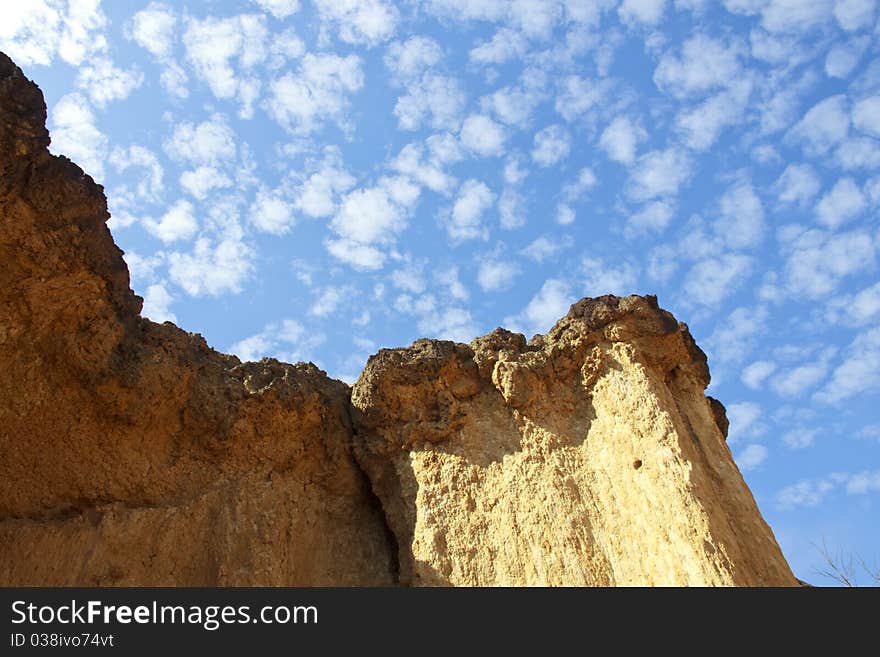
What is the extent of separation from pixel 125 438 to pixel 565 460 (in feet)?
23.3

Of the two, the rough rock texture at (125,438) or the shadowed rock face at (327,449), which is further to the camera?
the shadowed rock face at (327,449)

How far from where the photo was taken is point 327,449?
46.1 ft

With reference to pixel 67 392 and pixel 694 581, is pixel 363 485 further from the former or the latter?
pixel 694 581

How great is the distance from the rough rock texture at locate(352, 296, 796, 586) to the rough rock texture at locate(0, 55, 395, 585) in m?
1.19

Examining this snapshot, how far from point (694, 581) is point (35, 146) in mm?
10493

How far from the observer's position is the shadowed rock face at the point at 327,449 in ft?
36.3

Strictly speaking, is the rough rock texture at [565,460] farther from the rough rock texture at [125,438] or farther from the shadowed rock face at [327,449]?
the rough rock texture at [125,438]

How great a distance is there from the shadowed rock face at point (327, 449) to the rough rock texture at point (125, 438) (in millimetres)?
30

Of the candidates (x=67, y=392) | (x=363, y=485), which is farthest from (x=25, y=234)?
(x=363, y=485)

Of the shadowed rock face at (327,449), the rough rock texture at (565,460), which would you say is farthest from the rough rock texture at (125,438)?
the rough rock texture at (565,460)

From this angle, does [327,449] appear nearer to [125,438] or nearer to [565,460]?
[125,438]

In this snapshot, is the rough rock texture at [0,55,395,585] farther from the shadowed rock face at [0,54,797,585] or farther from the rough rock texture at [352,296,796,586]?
the rough rock texture at [352,296,796,586]

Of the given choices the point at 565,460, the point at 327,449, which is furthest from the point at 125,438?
the point at 565,460

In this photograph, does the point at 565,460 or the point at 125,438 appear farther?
the point at 565,460
